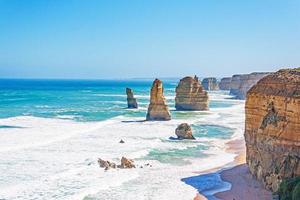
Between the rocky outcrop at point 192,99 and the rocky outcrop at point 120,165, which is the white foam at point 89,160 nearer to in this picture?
the rocky outcrop at point 120,165

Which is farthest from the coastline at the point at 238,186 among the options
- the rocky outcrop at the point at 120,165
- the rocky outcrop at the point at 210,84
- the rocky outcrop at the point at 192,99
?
the rocky outcrop at the point at 210,84

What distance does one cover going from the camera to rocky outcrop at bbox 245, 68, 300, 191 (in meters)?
20.1

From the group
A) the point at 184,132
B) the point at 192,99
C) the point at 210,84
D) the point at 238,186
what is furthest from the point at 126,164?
the point at 210,84

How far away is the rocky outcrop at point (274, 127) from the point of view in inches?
793

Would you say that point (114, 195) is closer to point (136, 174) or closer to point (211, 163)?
point (136, 174)

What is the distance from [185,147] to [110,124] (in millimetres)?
18811

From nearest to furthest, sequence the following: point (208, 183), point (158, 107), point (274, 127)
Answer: point (274, 127) < point (208, 183) < point (158, 107)

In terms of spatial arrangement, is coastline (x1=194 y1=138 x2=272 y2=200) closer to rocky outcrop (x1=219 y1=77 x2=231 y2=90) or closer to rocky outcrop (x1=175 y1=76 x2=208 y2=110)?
rocky outcrop (x1=175 y1=76 x2=208 y2=110)

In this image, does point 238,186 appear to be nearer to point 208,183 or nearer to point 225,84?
point 208,183

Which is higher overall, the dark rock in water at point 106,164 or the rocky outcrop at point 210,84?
the rocky outcrop at point 210,84

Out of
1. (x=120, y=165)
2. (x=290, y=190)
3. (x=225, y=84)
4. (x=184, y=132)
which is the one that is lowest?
(x=120, y=165)

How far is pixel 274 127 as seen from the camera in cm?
2128

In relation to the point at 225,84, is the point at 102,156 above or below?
below

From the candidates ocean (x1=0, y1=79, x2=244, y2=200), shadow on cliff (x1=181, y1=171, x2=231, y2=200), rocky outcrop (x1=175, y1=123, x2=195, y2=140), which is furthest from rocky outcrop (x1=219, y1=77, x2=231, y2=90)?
shadow on cliff (x1=181, y1=171, x2=231, y2=200)
